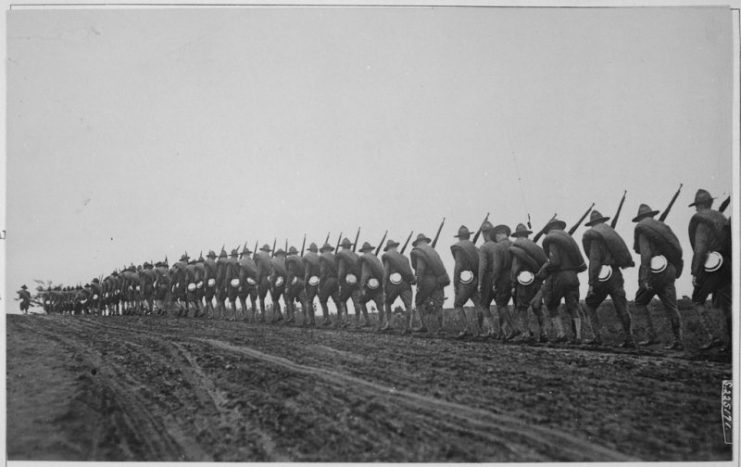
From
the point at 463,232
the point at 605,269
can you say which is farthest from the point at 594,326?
the point at 463,232

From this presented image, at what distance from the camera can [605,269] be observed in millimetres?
7703

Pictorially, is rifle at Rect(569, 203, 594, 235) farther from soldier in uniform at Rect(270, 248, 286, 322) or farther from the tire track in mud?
soldier in uniform at Rect(270, 248, 286, 322)

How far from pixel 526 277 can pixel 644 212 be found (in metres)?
1.61

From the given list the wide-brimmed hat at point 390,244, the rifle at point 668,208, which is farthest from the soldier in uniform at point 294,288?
the rifle at point 668,208

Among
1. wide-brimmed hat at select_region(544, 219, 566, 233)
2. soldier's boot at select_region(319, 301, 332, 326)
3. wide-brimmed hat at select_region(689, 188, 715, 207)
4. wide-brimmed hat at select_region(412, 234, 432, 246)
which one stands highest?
wide-brimmed hat at select_region(689, 188, 715, 207)

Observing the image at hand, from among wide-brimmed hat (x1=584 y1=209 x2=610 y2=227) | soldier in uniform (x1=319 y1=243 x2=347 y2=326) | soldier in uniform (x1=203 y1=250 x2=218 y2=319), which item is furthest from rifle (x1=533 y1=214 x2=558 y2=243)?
soldier in uniform (x1=203 y1=250 x2=218 y2=319)

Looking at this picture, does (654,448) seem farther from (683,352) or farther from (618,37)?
(618,37)

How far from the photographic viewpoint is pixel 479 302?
8.41m

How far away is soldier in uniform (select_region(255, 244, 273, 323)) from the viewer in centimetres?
968

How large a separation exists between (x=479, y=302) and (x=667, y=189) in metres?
2.70

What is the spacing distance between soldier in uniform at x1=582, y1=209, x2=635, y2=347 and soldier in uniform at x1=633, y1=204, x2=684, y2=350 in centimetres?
16

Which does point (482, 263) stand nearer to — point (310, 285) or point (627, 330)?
point (627, 330)

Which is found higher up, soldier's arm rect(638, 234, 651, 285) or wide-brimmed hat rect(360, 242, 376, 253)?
wide-brimmed hat rect(360, 242, 376, 253)

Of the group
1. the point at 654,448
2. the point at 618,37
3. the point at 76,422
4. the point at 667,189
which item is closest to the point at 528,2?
the point at 618,37
